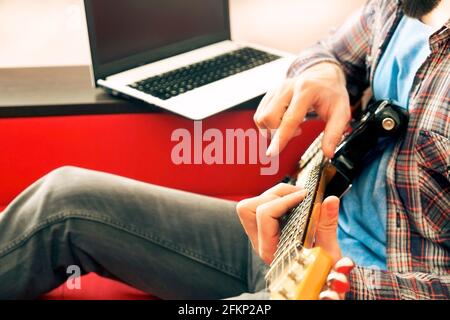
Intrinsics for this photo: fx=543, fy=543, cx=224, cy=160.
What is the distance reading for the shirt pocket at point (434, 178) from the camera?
0.75 metres

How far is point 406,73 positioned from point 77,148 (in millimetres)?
629

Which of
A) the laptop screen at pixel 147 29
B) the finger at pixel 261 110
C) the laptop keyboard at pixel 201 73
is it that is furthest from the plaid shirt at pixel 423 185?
the laptop screen at pixel 147 29

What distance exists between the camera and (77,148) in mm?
1075

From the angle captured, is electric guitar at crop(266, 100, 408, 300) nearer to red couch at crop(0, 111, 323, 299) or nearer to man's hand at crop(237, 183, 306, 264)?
man's hand at crop(237, 183, 306, 264)

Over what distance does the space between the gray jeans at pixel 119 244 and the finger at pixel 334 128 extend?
200 millimetres

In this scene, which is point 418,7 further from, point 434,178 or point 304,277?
point 304,277

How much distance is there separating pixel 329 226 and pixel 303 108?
250 mm

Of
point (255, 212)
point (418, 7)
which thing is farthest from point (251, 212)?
point (418, 7)

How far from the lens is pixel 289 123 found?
78 cm

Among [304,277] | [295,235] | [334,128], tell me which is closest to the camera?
[304,277]

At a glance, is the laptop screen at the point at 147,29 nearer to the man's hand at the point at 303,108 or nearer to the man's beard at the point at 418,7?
the man's hand at the point at 303,108

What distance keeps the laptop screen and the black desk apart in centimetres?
6

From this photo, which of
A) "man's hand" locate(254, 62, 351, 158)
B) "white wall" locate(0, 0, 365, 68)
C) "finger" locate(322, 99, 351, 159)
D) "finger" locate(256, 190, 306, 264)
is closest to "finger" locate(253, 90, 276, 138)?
"man's hand" locate(254, 62, 351, 158)

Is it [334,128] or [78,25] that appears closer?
[334,128]
